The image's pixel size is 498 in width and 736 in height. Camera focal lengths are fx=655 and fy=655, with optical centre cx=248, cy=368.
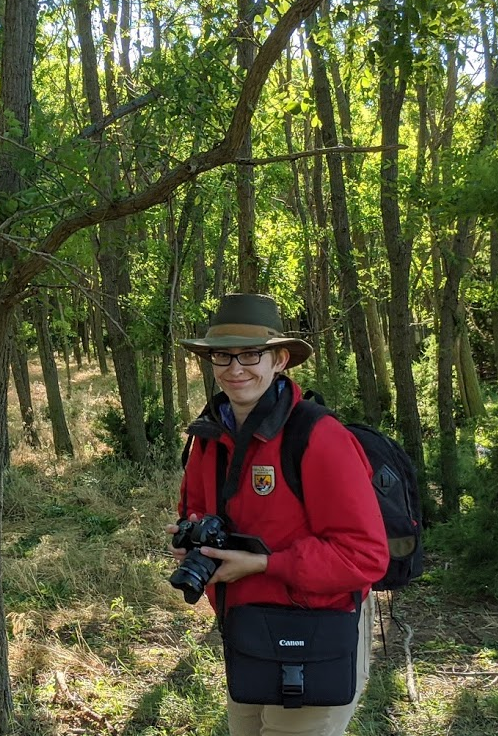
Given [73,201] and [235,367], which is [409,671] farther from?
[73,201]

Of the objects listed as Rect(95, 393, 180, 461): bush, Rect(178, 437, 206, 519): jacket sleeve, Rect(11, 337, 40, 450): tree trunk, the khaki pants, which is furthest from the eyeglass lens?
Rect(11, 337, 40, 450): tree trunk

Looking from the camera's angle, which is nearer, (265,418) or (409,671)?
(265,418)

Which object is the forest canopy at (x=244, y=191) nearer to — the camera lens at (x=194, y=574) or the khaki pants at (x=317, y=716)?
the camera lens at (x=194, y=574)

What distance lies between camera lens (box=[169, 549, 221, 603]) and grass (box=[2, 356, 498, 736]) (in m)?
2.29

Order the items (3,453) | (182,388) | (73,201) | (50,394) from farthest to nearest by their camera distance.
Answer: (182,388)
(50,394)
(3,453)
(73,201)

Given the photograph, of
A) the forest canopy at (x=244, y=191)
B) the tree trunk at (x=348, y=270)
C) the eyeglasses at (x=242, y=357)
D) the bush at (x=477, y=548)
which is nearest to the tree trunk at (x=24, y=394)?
the forest canopy at (x=244, y=191)

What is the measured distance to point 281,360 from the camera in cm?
236

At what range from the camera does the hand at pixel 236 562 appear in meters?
1.98

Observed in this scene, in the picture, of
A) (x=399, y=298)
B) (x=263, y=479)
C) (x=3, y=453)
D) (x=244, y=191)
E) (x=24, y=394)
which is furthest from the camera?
(x=24, y=394)

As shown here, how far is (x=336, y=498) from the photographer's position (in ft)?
6.33

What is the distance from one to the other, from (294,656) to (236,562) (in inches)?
13.0

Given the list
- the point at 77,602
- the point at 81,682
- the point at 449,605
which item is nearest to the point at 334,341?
the point at 449,605

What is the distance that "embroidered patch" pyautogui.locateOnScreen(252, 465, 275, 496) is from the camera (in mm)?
2051

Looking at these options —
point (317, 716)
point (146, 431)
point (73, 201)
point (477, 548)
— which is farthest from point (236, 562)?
point (146, 431)
